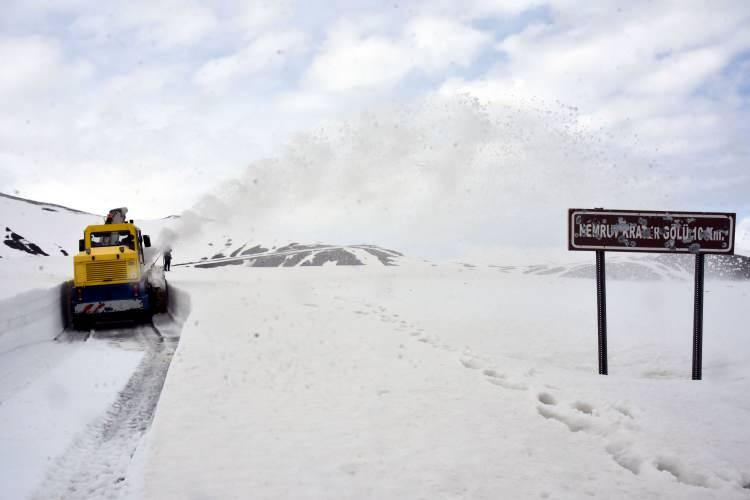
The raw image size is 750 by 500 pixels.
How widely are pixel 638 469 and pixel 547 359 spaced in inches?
292

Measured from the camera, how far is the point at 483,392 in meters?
6.47

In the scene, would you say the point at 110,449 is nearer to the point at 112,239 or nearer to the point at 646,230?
the point at 646,230

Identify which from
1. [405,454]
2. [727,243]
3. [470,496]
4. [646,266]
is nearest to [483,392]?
[405,454]

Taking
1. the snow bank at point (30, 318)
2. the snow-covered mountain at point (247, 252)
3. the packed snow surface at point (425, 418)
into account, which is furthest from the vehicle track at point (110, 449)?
the snow-covered mountain at point (247, 252)

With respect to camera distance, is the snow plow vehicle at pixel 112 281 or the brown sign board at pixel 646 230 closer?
the brown sign board at pixel 646 230

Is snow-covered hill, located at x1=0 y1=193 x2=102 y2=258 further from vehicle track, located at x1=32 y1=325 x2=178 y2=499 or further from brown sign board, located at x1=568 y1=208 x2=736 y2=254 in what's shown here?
brown sign board, located at x1=568 y1=208 x2=736 y2=254

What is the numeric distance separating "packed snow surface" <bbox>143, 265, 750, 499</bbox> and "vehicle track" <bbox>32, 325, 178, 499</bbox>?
0.51 m

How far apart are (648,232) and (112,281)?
48.5 feet

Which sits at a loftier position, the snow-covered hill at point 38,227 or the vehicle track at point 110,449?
the snow-covered hill at point 38,227

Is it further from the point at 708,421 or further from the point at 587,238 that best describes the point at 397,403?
the point at 587,238

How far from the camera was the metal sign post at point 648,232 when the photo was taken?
395 inches

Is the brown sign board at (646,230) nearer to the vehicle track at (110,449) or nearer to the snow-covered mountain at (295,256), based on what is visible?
the vehicle track at (110,449)

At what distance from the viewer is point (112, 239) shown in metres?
18.1

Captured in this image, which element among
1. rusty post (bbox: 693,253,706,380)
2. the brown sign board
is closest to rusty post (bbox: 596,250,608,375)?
the brown sign board
